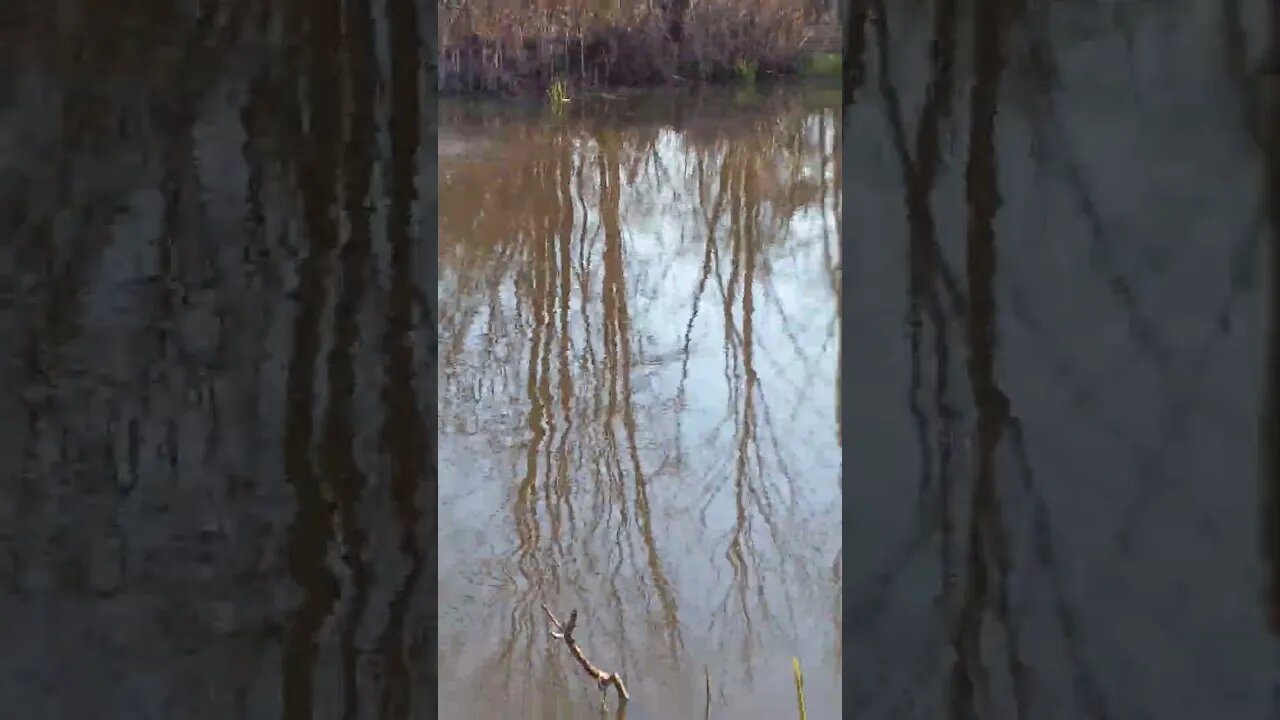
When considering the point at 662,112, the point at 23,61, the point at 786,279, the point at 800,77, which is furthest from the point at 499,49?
the point at 23,61

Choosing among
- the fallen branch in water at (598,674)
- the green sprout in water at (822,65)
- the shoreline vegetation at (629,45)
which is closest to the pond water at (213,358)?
the fallen branch in water at (598,674)

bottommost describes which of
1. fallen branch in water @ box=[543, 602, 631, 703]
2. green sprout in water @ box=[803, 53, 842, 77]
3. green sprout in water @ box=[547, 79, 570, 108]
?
fallen branch in water @ box=[543, 602, 631, 703]

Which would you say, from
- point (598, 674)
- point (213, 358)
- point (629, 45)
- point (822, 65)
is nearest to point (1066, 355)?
point (213, 358)

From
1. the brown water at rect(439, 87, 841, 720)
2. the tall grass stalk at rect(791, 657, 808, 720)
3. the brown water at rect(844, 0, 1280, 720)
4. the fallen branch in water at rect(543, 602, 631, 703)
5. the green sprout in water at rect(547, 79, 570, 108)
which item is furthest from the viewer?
the green sprout in water at rect(547, 79, 570, 108)

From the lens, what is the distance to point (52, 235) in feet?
1.80

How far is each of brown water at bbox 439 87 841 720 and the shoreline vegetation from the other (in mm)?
1642

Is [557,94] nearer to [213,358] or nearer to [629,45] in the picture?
[629,45]

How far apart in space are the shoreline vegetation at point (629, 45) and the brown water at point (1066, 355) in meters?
6.12

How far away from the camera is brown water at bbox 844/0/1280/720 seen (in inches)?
19.8

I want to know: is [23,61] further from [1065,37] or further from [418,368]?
[1065,37]

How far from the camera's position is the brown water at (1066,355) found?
50cm

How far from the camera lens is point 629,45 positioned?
23.8 ft

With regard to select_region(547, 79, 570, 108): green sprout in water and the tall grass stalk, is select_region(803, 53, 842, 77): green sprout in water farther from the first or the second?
the tall grass stalk

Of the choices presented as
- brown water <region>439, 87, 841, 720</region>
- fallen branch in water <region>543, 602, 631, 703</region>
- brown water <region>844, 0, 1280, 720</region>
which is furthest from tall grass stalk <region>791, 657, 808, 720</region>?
brown water <region>844, 0, 1280, 720</region>
